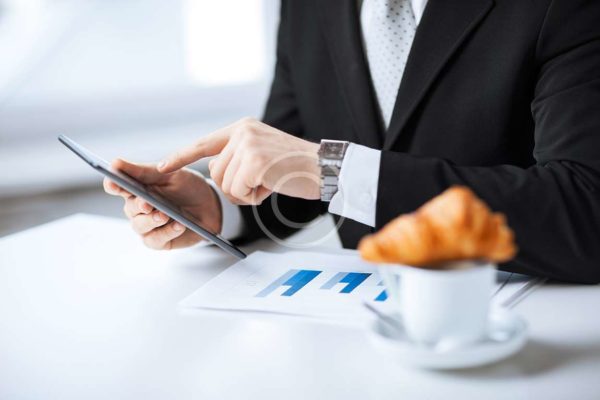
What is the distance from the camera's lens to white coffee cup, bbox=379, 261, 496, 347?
2.14 feet

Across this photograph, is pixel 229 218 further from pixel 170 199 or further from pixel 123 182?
pixel 123 182

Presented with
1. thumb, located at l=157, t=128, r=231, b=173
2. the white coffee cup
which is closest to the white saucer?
the white coffee cup

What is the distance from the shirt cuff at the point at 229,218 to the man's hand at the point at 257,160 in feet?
0.72

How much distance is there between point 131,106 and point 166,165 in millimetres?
2065

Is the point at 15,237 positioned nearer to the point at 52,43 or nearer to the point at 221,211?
the point at 221,211

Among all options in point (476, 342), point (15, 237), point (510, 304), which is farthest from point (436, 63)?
point (15, 237)

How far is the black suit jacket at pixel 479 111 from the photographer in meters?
0.99

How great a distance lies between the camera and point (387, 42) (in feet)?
4.46

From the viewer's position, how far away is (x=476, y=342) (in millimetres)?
695

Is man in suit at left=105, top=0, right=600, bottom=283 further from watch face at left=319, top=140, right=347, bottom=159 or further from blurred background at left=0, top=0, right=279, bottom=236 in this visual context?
blurred background at left=0, top=0, right=279, bottom=236

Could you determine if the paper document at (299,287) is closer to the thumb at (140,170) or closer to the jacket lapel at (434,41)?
the thumb at (140,170)

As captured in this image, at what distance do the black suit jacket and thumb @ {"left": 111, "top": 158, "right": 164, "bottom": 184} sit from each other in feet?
0.69

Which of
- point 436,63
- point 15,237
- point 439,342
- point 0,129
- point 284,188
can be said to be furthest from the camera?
point 0,129

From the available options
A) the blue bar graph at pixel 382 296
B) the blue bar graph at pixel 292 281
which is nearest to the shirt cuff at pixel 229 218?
the blue bar graph at pixel 292 281
